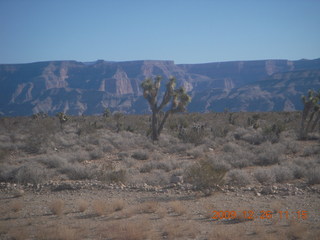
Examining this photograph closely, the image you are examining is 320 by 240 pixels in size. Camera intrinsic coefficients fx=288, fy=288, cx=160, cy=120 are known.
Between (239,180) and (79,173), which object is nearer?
(239,180)

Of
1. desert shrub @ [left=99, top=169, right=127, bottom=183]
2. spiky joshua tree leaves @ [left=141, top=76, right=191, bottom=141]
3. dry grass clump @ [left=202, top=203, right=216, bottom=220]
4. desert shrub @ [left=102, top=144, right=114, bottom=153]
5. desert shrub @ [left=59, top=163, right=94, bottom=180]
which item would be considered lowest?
desert shrub @ [left=102, top=144, right=114, bottom=153]

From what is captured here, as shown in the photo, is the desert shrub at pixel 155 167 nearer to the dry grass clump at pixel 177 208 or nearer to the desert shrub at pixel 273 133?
the dry grass clump at pixel 177 208

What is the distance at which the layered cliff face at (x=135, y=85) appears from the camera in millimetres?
94062

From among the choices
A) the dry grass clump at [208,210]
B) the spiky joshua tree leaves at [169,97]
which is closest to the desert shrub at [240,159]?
the dry grass clump at [208,210]

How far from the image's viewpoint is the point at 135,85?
140375 millimetres

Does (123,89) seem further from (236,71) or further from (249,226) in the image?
Answer: (249,226)

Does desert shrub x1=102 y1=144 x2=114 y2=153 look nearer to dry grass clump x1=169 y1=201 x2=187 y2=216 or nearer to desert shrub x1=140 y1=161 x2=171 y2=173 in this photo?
desert shrub x1=140 y1=161 x2=171 y2=173

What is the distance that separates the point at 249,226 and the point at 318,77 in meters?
101

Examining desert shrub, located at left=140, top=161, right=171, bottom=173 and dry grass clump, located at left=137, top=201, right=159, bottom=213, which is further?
desert shrub, located at left=140, top=161, right=171, bottom=173

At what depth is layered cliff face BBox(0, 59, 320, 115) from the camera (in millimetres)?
94062

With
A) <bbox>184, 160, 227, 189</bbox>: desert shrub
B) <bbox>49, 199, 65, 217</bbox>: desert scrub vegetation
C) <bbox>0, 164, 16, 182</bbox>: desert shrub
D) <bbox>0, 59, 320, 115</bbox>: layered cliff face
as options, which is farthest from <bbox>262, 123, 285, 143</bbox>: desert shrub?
<bbox>0, 59, 320, 115</bbox>: layered cliff face

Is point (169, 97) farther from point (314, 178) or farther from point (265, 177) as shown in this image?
point (314, 178)

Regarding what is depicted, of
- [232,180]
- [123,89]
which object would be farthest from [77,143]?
[123,89]

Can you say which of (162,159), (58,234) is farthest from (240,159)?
(58,234)
